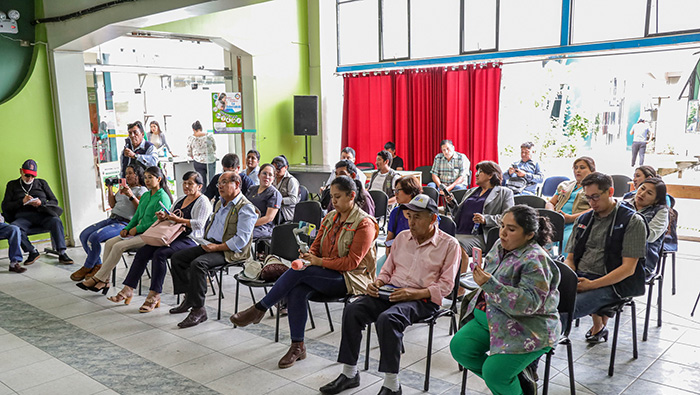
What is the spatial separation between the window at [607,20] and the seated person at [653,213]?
12.7 ft

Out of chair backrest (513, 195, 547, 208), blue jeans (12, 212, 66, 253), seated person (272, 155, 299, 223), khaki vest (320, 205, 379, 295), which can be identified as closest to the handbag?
seated person (272, 155, 299, 223)

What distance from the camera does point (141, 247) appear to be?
201 inches

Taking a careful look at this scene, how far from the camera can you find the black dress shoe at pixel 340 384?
3223mm

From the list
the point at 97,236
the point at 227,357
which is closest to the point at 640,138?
the point at 227,357

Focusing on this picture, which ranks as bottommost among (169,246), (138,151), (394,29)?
(169,246)

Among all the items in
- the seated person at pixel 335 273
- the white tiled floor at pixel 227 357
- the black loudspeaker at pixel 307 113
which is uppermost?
the black loudspeaker at pixel 307 113

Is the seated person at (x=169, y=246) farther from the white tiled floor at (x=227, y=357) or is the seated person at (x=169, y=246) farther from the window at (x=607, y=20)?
the window at (x=607, y=20)

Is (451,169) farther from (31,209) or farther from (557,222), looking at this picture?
(31,209)

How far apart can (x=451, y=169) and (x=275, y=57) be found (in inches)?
146

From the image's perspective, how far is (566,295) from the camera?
2951 mm

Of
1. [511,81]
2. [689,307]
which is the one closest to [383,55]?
[511,81]

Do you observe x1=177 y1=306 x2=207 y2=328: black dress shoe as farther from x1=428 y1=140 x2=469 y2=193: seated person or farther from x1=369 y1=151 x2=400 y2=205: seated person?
x1=428 y1=140 x2=469 y2=193: seated person

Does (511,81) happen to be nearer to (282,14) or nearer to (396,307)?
(282,14)

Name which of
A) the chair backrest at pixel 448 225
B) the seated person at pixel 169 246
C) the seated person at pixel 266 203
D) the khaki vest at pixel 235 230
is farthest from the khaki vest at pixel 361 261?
the seated person at pixel 169 246
